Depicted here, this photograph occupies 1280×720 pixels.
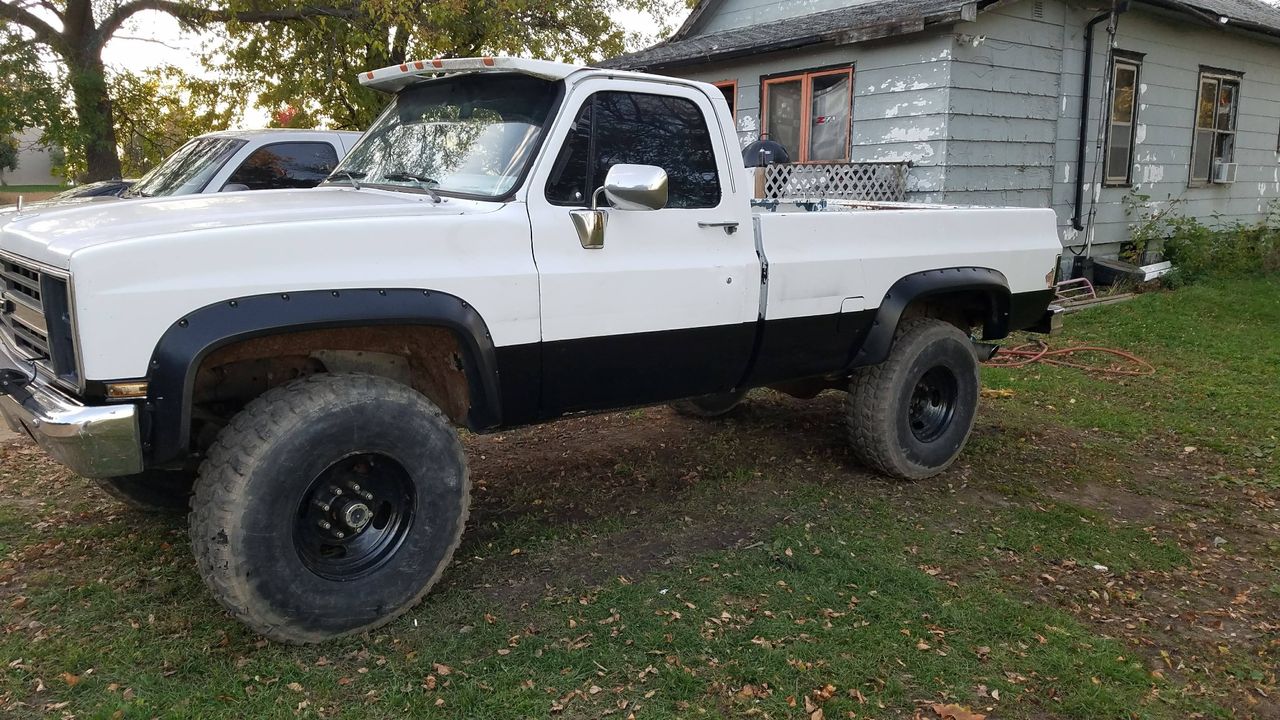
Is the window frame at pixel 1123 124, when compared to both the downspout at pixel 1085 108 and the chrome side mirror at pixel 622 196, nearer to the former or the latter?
the downspout at pixel 1085 108

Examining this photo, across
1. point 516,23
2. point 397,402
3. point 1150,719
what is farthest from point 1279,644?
point 516,23

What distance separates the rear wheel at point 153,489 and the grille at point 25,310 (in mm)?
904

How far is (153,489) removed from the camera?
172 inches

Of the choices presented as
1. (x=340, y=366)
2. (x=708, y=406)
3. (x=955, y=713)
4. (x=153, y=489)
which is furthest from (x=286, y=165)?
(x=955, y=713)

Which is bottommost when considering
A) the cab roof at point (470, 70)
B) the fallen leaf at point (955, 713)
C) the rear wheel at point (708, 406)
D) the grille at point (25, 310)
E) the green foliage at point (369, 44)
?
the fallen leaf at point (955, 713)

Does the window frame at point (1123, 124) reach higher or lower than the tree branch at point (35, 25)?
lower

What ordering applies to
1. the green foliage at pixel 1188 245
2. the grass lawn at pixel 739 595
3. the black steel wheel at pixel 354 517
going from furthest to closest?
1. the green foliage at pixel 1188 245
2. the black steel wheel at pixel 354 517
3. the grass lawn at pixel 739 595

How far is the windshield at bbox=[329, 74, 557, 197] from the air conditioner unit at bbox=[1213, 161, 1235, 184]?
1396 cm

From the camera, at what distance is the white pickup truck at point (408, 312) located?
2996 mm

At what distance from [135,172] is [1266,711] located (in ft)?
66.7

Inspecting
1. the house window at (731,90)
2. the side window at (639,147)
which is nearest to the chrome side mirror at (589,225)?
the side window at (639,147)

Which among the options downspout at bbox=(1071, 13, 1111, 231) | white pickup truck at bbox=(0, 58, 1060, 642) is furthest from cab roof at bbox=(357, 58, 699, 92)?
downspout at bbox=(1071, 13, 1111, 231)

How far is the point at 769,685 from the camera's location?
130 inches

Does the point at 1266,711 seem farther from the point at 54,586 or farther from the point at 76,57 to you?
the point at 76,57
